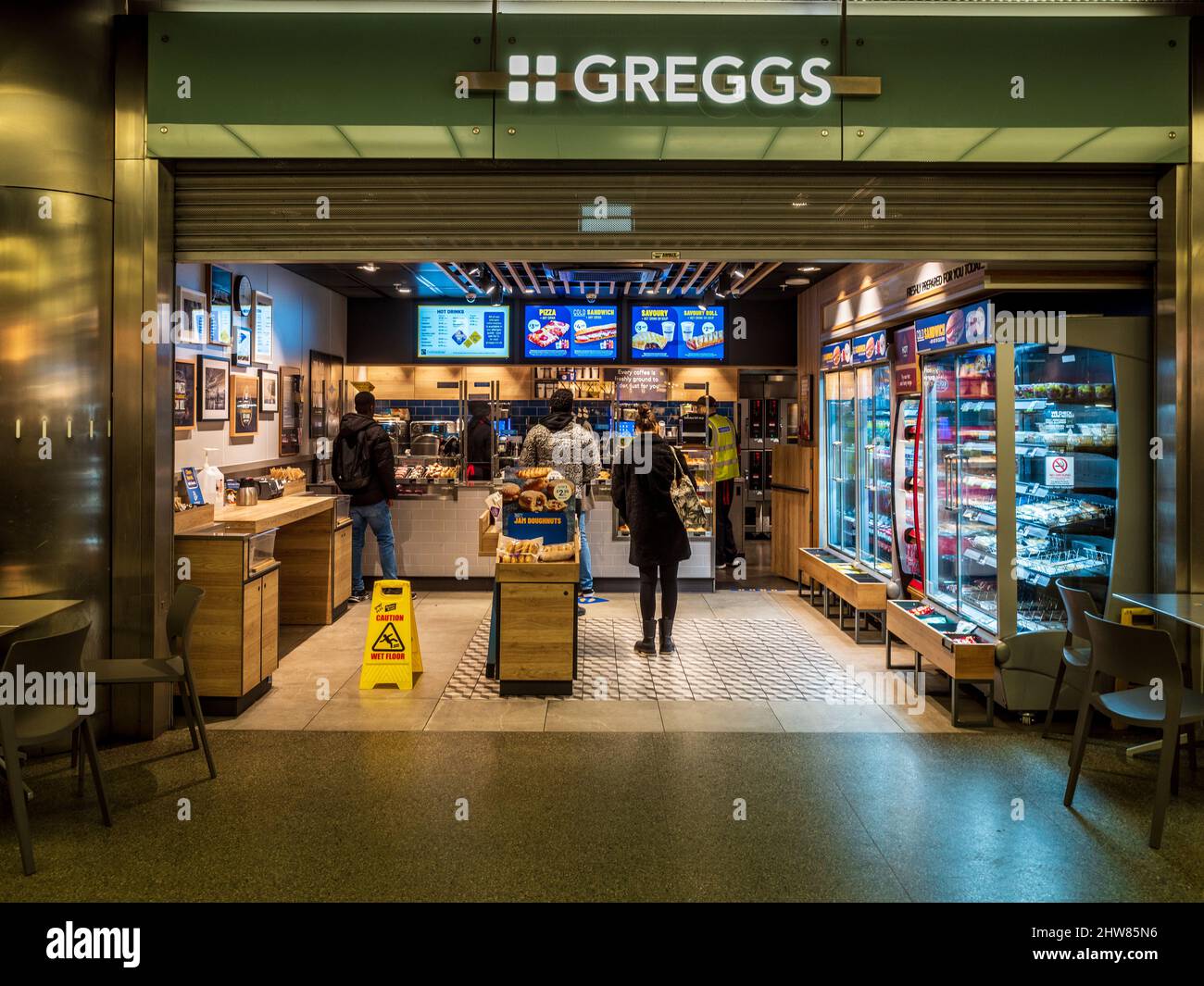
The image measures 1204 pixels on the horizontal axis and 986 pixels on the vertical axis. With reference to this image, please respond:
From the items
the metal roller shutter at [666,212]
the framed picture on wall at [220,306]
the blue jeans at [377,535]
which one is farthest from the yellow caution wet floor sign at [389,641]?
the blue jeans at [377,535]

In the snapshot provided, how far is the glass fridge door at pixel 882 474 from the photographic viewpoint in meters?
7.20

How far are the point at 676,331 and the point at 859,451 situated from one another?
324cm

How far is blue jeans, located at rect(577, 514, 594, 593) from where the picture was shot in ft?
27.8

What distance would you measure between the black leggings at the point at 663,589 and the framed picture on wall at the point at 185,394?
3.53 meters

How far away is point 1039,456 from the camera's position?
209 inches

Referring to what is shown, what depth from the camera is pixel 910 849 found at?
136 inches

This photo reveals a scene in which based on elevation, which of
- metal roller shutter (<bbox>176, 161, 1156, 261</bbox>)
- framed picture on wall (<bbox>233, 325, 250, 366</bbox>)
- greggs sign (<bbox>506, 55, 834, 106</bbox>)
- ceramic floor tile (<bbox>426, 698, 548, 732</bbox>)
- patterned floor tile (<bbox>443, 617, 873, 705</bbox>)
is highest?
greggs sign (<bbox>506, 55, 834, 106</bbox>)

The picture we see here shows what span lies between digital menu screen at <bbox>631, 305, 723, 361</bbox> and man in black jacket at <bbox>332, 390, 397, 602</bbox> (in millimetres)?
3594

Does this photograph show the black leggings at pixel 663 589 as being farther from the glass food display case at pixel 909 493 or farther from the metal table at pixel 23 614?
the metal table at pixel 23 614

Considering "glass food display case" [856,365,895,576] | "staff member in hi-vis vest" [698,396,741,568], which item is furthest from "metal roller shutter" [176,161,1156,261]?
"staff member in hi-vis vest" [698,396,741,568]

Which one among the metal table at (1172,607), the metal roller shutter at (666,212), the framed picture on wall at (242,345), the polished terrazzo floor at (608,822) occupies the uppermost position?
the metal roller shutter at (666,212)

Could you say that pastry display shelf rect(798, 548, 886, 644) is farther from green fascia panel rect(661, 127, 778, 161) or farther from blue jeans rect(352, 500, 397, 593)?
blue jeans rect(352, 500, 397, 593)

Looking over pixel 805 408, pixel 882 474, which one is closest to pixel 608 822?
pixel 882 474

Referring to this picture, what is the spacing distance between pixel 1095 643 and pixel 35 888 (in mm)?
4456
